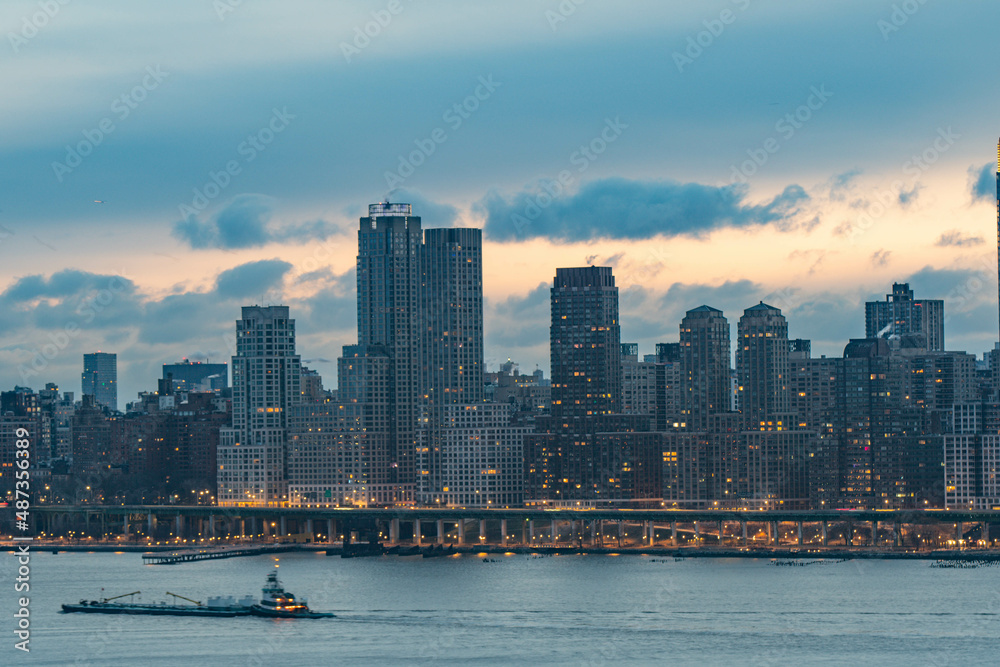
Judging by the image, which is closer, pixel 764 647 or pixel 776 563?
pixel 764 647

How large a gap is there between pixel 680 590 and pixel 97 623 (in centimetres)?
4283

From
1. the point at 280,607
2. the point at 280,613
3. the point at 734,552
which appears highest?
the point at 734,552

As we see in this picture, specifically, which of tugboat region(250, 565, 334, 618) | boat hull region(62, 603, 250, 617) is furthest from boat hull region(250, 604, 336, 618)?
boat hull region(62, 603, 250, 617)

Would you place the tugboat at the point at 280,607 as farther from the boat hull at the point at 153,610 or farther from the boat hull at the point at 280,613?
the boat hull at the point at 153,610

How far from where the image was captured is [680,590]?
146 metres

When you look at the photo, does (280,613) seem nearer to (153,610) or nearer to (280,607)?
(280,607)

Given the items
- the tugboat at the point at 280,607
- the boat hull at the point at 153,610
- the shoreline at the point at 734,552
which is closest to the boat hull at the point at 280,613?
the tugboat at the point at 280,607

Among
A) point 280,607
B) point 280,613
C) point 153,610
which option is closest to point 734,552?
point 280,607

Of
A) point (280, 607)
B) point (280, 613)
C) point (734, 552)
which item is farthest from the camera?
point (734, 552)

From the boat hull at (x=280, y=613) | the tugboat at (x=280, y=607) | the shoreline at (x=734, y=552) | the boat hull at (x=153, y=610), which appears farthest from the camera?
the shoreline at (x=734, y=552)

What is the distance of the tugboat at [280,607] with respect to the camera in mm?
128250

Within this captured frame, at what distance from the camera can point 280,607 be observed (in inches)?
5094

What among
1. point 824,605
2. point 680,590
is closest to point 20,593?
point 680,590

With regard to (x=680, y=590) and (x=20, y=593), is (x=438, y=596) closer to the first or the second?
(x=680, y=590)
